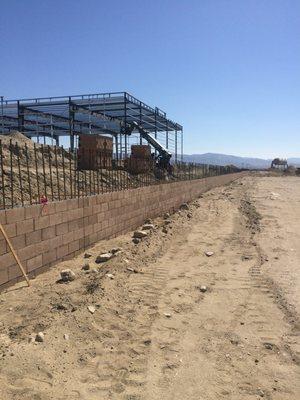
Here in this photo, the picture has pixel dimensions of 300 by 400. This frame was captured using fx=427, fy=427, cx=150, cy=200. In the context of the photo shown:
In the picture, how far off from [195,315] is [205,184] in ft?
75.2

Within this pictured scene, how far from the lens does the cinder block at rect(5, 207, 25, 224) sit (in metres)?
5.87

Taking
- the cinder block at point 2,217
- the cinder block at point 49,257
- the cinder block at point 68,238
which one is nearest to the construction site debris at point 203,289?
Result: the cinder block at point 49,257

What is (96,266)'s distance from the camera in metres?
7.39

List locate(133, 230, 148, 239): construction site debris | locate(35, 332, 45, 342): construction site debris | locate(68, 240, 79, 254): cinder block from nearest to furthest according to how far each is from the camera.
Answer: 1. locate(35, 332, 45, 342): construction site debris
2. locate(68, 240, 79, 254): cinder block
3. locate(133, 230, 148, 239): construction site debris

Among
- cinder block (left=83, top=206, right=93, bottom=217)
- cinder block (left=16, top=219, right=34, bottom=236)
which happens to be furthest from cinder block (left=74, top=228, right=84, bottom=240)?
cinder block (left=16, top=219, right=34, bottom=236)

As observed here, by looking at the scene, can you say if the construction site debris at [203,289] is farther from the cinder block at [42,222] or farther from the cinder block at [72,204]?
the cinder block at [72,204]

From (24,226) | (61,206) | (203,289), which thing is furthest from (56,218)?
(203,289)

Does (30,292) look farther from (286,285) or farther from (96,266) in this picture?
(286,285)

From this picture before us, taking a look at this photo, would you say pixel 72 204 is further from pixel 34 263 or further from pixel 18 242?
pixel 18 242

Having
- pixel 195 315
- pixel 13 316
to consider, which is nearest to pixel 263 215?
pixel 195 315

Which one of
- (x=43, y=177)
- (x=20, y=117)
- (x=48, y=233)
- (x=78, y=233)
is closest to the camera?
(x=48, y=233)

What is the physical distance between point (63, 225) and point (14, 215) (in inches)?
63.6

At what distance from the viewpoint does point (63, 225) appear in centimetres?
756

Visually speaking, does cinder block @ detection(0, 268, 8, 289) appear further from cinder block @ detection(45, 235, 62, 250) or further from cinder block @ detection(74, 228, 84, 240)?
cinder block @ detection(74, 228, 84, 240)
